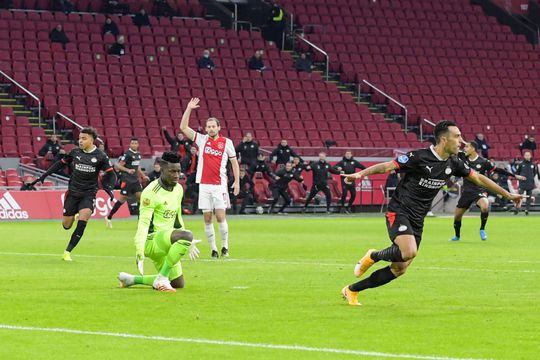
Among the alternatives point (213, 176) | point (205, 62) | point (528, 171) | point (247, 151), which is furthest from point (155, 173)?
point (213, 176)

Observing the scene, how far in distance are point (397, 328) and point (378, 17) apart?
48.8m

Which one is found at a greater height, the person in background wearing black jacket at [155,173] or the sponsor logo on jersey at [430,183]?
the sponsor logo on jersey at [430,183]

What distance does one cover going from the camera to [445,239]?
92.8ft

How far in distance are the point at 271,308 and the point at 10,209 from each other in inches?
996

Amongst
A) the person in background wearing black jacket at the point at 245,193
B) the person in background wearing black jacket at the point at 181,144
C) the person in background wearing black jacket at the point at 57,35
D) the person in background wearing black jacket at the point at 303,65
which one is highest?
the person in background wearing black jacket at the point at 57,35

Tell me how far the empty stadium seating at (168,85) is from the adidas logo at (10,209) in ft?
19.7

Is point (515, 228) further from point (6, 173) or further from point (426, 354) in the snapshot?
point (426, 354)

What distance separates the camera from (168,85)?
48.9 m

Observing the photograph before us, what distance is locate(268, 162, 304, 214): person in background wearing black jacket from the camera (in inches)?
1756

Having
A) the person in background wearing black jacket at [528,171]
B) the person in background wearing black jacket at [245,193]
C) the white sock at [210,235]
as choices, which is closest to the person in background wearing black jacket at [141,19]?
the person in background wearing black jacket at [245,193]

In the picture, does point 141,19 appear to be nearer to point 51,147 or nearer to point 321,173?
point 321,173

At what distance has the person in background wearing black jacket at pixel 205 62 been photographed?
166 ft

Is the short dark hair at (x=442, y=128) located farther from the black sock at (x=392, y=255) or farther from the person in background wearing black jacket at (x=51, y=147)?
the person in background wearing black jacket at (x=51, y=147)

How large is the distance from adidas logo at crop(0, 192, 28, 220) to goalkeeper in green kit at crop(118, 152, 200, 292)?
2242 cm
